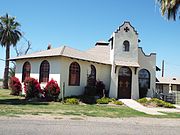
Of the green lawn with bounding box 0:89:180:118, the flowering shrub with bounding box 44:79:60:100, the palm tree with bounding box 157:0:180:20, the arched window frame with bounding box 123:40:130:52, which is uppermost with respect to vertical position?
the palm tree with bounding box 157:0:180:20

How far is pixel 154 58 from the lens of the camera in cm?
2998

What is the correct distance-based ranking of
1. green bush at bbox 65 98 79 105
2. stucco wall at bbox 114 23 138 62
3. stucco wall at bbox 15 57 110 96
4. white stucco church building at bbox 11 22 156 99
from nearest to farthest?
green bush at bbox 65 98 79 105, stucco wall at bbox 15 57 110 96, white stucco church building at bbox 11 22 156 99, stucco wall at bbox 114 23 138 62

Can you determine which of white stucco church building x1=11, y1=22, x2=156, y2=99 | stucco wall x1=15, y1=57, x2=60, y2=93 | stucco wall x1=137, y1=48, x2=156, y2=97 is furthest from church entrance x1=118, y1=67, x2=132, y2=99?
stucco wall x1=15, y1=57, x2=60, y2=93

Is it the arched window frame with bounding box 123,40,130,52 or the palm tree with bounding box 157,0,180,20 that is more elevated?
the palm tree with bounding box 157,0,180,20

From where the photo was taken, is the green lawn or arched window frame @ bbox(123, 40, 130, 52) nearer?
the green lawn

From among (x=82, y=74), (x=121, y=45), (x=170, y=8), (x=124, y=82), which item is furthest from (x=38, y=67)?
(x=170, y=8)

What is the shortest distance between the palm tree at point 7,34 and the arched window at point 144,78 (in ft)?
74.6

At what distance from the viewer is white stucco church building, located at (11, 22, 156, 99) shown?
82.1ft

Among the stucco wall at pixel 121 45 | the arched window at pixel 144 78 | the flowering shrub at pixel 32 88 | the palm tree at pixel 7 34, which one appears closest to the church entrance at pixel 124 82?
the stucco wall at pixel 121 45

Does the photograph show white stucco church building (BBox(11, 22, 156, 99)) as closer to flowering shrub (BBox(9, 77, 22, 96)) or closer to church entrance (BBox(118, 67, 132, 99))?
church entrance (BBox(118, 67, 132, 99))

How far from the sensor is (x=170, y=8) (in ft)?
64.1

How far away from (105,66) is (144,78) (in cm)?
483

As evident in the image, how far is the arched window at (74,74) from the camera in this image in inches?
998

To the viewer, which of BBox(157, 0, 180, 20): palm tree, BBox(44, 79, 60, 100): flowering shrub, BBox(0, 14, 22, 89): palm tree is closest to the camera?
BBox(157, 0, 180, 20): palm tree
